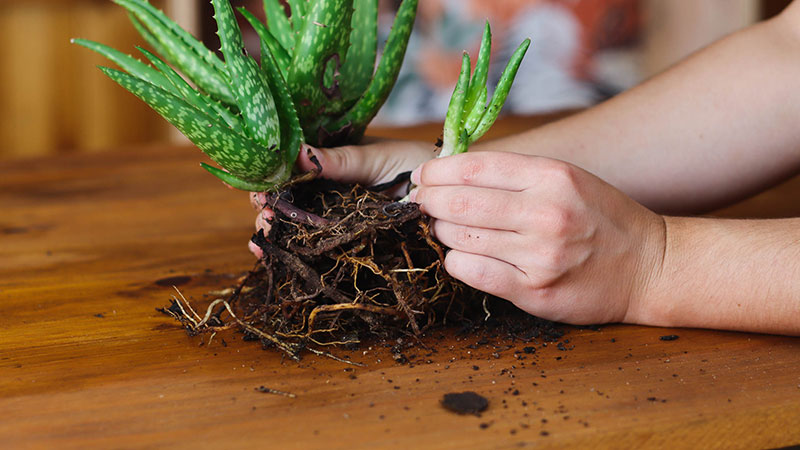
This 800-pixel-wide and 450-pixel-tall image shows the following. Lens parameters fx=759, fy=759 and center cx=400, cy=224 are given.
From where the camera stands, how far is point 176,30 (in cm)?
82

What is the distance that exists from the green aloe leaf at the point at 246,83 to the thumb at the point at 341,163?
6 centimetres

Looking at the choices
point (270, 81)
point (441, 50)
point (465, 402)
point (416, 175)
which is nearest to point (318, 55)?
point (270, 81)

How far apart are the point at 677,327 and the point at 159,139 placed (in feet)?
8.18

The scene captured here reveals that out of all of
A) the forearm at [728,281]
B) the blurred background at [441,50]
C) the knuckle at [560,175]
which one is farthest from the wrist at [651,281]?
the blurred background at [441,50]

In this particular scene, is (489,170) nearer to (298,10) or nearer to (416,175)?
(416,175)

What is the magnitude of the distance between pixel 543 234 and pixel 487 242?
53mm

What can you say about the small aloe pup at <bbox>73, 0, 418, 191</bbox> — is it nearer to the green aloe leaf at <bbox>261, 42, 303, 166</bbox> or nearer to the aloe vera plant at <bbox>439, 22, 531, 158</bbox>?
the green aloe leaf at <bbox>261, 42, 303, 166</bbox>

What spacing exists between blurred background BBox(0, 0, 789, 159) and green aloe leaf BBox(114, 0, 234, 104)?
1753 millimetres

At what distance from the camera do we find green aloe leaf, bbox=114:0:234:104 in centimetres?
78

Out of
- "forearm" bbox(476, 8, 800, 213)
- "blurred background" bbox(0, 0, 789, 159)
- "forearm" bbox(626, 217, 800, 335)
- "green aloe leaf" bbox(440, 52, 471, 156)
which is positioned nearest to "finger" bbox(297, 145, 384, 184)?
"green aloe leaf" bbox(440, 52, 471, 156)

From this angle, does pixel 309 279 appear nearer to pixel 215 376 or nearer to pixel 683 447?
pixel 215 376

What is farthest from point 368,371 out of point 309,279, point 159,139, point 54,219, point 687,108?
point 159,139

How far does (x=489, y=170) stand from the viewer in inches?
27.6

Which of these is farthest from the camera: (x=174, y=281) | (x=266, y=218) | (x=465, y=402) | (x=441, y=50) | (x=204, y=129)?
(x=441, y=50)
